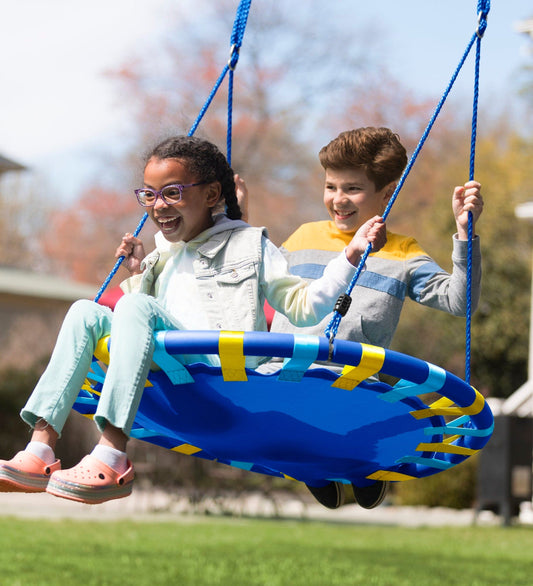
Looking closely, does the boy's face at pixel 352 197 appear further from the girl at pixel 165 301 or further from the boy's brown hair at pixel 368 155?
the girl at pixel 165 301

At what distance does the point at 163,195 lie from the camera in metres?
3.05

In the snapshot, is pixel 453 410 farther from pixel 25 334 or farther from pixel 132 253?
pixel 25 334

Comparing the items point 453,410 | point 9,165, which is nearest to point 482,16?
point 453,410

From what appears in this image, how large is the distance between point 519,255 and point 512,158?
5342 millimetres

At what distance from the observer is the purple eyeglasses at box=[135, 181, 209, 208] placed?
3.04 m

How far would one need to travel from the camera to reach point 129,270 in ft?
11.4

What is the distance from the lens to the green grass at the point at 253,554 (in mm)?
6730

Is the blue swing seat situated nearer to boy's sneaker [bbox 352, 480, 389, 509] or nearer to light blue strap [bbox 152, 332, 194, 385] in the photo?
light blue strap [bbox 152, 332, 194, 385]

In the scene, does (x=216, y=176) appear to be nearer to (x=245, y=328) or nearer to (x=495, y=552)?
(x=245, y=328)

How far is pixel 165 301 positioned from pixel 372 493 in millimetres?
1191

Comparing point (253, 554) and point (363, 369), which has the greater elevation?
point (363, 369)

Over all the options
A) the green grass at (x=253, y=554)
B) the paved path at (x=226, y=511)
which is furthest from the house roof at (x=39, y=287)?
the green grass at (x=253, y=554)

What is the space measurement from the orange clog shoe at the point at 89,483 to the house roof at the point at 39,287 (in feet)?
51.8

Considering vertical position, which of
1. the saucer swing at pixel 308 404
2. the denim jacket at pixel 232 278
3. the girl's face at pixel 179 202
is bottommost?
the saucer swing at pixel 308 404
